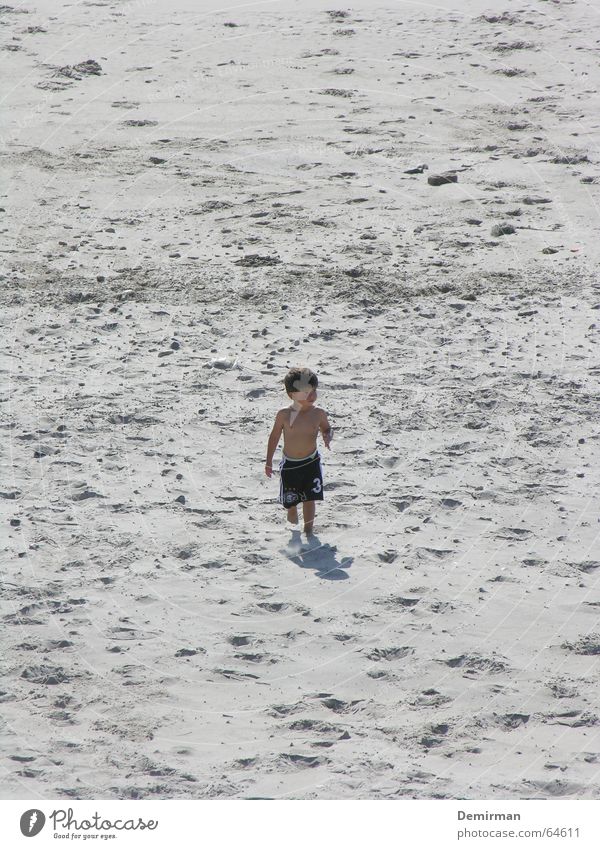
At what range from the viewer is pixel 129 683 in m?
6.73

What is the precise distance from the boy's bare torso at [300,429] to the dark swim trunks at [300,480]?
59mm

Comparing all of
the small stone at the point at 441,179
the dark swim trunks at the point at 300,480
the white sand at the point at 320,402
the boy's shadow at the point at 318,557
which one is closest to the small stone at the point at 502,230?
the white sand at the point at 320,402

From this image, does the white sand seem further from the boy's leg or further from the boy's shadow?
the boy's leg

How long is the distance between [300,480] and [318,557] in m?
0.49

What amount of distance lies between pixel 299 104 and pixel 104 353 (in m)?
6.34

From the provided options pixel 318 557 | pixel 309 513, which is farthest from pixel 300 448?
pixel 318 557

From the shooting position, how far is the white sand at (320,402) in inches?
253

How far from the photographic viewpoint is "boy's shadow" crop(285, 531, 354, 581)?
25.2 feet

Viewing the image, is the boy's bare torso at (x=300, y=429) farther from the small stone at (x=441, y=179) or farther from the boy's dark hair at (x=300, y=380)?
the small stone at (x=441, y=179)

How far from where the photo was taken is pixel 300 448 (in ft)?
26.0

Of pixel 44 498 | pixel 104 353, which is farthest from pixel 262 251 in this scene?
pixel 44 498

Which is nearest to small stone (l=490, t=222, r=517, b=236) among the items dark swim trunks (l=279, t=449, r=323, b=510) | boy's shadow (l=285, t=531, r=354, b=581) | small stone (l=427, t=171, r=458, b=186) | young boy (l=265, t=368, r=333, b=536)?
small stone (l=427, t=171, r=458, b=186)

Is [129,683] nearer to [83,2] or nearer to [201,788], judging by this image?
[201,788]

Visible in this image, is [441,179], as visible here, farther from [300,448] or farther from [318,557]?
[318,557]
